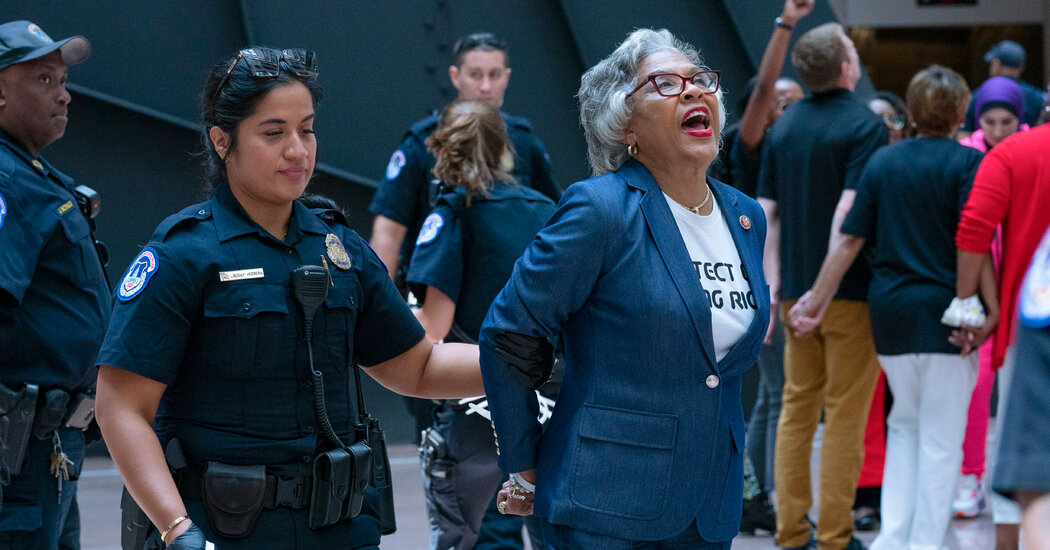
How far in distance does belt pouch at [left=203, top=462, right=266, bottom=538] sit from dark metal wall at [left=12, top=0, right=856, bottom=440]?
4.03 m

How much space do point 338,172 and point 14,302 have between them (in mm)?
3195

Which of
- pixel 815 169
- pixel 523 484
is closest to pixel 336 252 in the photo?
pixel 523 484

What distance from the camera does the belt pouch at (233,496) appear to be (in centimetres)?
192

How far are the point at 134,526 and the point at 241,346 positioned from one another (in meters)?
0.40

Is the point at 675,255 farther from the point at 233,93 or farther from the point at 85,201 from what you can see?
the point at 85,201

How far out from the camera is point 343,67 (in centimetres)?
584

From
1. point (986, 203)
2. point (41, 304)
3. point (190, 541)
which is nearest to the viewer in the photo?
point (190, 541)

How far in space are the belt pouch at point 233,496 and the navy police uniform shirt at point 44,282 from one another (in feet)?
3.73

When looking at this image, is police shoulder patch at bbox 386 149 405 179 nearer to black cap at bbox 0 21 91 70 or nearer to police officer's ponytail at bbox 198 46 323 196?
black cap at bbox 0 21 91 70

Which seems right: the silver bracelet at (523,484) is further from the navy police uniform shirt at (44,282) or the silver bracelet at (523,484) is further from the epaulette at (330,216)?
the navy police uniform shirt at (44,282)

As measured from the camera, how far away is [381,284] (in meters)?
2.23

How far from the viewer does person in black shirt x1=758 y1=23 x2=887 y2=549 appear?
4.23 metres

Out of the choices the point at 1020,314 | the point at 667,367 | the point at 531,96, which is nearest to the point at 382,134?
→ the point at 531,96

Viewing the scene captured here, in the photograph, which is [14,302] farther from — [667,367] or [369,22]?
[369,22]
